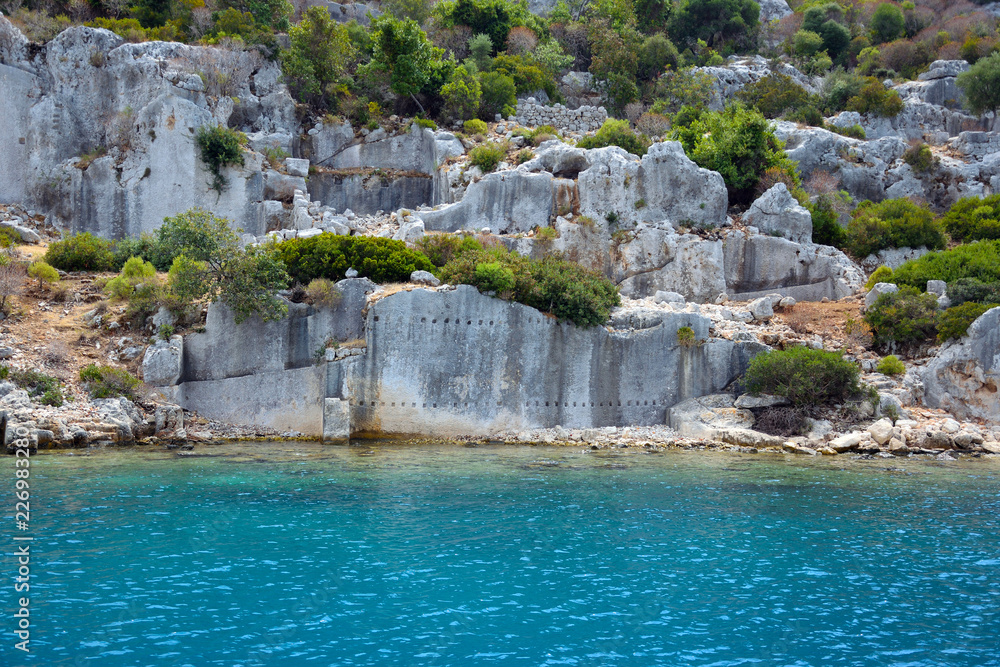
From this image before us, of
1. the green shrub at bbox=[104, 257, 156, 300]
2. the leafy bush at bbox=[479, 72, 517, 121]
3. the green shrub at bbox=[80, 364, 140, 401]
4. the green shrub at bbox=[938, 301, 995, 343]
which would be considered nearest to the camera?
the green shrub at bbox=[80, 364, 140, 401]

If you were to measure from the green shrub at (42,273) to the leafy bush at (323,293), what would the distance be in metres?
9.45

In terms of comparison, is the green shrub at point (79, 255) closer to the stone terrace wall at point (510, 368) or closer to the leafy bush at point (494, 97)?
the stone terrace wall at point (510, 368)

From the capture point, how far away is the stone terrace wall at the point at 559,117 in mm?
39250

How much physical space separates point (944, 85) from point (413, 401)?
41250 mm

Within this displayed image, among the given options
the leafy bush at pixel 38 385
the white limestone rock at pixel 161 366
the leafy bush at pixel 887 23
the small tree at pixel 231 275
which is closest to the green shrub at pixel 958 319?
the small tree at pixel 231 275

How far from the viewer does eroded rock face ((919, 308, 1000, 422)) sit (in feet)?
75.3

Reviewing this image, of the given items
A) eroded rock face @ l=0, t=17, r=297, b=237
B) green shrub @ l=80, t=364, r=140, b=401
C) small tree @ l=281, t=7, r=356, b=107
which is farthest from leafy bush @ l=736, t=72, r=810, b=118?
green shrub @ l=80, t=364, r=140, b=401

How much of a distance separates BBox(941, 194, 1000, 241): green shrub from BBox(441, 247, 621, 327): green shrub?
18361 mm

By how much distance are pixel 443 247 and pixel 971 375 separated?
17.2 metres

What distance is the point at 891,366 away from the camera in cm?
2419

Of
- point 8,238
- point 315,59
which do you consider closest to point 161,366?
point 8,238

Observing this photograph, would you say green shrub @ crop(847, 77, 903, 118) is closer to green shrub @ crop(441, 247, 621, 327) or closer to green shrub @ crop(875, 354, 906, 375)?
green shrub @ crop(875, 354, 906, 375)

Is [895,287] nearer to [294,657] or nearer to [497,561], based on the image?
[497,561]

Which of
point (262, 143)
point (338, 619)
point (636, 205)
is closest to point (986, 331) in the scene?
point (636, 205)
